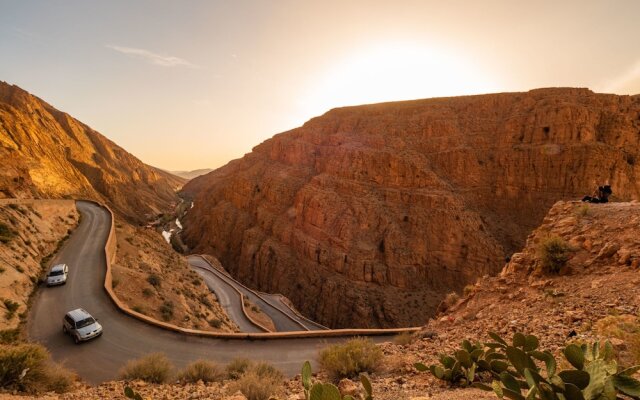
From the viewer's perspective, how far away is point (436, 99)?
149ft

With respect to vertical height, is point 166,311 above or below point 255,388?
below

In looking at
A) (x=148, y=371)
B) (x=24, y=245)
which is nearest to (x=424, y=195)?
(x=148, y=371)

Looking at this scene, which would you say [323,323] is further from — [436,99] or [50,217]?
[436,99]

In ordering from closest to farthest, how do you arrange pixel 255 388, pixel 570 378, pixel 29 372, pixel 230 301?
1. pixel 570 378
2. pixel 255 388
3. pixel 29 372
4. pixel 230 301

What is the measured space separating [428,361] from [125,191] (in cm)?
8190

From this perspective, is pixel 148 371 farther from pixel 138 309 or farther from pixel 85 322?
pixel 138 309

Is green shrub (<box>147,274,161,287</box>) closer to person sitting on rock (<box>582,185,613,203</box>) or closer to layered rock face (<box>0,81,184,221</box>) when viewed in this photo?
layered rock face (<box>0,81,184,221</box>)

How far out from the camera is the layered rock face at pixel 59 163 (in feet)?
97.3

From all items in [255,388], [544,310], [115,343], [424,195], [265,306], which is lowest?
[265,306]

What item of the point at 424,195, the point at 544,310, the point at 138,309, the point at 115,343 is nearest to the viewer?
the point at 544,310

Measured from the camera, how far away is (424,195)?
39344 millimetres

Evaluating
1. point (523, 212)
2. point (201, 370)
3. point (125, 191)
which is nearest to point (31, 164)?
point (125, 191)

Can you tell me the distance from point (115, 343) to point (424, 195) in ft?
117

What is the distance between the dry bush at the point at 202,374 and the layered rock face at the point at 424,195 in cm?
2750
